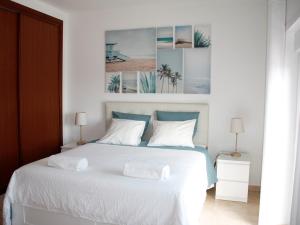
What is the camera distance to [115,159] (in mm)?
2740

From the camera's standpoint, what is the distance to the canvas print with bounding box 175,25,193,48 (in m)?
3.73

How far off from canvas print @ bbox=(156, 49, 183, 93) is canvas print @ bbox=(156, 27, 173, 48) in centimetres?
7

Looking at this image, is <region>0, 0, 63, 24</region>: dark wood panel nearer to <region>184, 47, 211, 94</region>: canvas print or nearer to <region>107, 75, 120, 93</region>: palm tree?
<region>107, 75, 120, 93</region>: palm tree

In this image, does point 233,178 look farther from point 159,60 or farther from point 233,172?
point 159,60

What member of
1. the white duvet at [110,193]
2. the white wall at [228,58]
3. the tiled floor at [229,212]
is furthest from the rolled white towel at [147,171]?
the white wall at [228,58]

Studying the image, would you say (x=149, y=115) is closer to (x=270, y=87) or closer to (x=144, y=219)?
(x=270, y=87)

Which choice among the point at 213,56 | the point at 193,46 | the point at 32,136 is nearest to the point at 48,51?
the point at 32,136

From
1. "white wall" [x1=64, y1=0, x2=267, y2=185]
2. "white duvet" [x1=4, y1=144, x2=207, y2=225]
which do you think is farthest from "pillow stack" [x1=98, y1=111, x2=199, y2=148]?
"white duvet" [x1=4, y1=144, x2=207, y2=225]

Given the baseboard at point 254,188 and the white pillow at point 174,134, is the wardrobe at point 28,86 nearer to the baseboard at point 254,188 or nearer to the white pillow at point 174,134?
the white pillow at point 174,134

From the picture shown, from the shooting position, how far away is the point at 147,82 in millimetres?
3949

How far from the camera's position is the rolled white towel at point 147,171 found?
2.15 meters

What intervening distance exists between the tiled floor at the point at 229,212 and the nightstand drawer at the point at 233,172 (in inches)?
11.4

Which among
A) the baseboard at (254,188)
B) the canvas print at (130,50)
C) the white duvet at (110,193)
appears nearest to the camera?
the white duvet at (110,193)

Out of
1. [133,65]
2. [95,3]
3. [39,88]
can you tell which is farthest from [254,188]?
[95,3]
